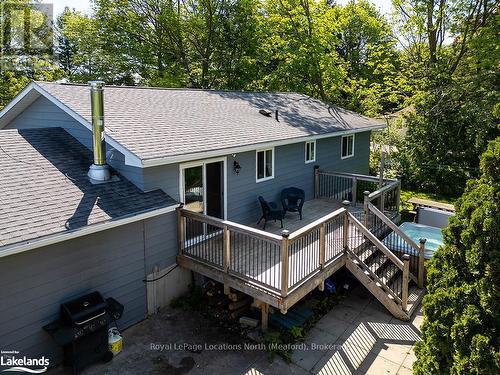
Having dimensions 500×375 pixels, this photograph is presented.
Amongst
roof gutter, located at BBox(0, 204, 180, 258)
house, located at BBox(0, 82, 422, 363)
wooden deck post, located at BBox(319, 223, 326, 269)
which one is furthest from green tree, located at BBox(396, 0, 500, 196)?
roof gutter, located at BBox(0, 204, 180, 258)

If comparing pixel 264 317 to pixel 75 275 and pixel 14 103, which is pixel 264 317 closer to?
pixel 75 275

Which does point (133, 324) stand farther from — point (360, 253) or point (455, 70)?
point (455, 70)

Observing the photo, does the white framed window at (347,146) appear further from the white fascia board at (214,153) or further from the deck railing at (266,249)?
the deck railing at (266,249)

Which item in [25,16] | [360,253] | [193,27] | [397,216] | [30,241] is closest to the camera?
[30,241]

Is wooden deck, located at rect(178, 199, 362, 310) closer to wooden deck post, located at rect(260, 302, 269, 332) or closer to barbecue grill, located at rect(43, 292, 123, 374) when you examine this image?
wooden deck post, located at rect(260, 302, 269, 332)

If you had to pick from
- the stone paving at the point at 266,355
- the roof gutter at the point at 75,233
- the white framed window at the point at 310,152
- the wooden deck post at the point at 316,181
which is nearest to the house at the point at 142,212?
the roof gutter at the point at 75,233

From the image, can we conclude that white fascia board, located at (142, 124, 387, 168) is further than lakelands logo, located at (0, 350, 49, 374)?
Yes

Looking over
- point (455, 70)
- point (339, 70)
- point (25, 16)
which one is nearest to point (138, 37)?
point (25, 16)

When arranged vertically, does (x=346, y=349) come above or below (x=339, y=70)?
below
